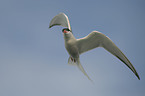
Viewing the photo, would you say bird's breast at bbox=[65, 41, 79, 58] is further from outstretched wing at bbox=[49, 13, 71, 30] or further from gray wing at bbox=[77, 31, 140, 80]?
outstretched wing at bbox=[49, 13, 71, 30]

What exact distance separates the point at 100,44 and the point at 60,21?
0.85m

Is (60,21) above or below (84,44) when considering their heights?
above

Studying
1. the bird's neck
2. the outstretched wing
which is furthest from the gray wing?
the outstretched wing

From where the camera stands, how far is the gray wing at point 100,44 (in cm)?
292

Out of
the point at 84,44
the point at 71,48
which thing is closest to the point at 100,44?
the point at 84,44

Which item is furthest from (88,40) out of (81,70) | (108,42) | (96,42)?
(81,70)

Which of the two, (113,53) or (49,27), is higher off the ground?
(49,27)

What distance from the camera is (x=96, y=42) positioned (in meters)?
3.07

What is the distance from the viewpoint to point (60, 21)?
10.5ft

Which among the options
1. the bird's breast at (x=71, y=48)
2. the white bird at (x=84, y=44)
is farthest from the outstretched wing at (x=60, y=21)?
the bird's breast at (x=71, y=48)

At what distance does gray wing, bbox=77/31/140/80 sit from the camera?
2924mm

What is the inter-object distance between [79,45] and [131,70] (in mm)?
986

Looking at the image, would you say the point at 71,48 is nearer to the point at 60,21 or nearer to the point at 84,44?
the point at 84,44

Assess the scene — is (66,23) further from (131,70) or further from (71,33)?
(131,70)
